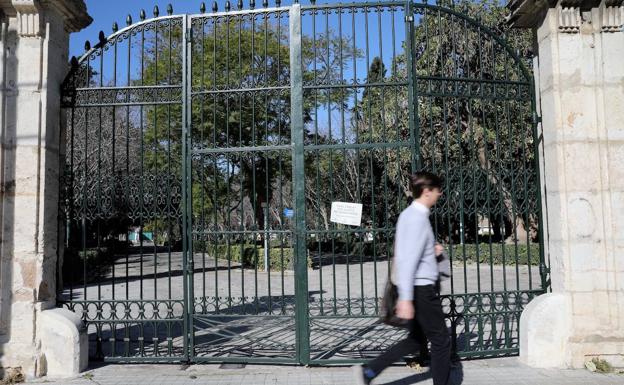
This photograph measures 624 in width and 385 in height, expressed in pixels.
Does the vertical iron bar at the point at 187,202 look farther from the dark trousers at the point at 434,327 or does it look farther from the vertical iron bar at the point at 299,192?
the dark trousers at the point at 434,327

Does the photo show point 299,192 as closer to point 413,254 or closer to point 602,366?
point 413,254

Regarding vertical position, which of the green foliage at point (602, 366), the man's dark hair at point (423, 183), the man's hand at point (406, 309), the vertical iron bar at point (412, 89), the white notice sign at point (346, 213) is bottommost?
the green foliage at point (602, 366)

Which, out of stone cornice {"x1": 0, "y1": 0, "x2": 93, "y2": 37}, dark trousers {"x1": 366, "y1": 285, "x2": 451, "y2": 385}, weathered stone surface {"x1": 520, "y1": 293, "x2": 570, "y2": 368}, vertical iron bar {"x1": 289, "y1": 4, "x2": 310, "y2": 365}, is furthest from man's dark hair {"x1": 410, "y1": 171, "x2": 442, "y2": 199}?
stone cornice {"x1": 0, "y1": 0, "x2": 93, "y2": 37}

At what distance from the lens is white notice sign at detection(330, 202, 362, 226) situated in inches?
207

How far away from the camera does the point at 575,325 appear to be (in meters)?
5.12

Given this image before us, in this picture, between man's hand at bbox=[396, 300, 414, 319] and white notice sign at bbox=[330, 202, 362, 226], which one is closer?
man's hand at bbox=[396, 300, 414, 319]

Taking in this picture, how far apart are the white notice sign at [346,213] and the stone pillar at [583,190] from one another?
2.09 m

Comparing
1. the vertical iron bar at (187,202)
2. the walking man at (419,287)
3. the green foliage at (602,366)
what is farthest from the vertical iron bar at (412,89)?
the green foliage at (602,366)

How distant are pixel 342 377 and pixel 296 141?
8.39 ft

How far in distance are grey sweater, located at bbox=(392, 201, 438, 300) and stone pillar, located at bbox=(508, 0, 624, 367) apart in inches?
83.4

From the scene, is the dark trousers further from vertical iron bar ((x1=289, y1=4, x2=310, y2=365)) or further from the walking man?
vertical iron bar ((x1=289, y1=4, x2=310, y2=365))

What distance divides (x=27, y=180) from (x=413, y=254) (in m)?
4.08

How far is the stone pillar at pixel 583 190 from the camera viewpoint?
5.13 m

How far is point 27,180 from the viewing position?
518cm
